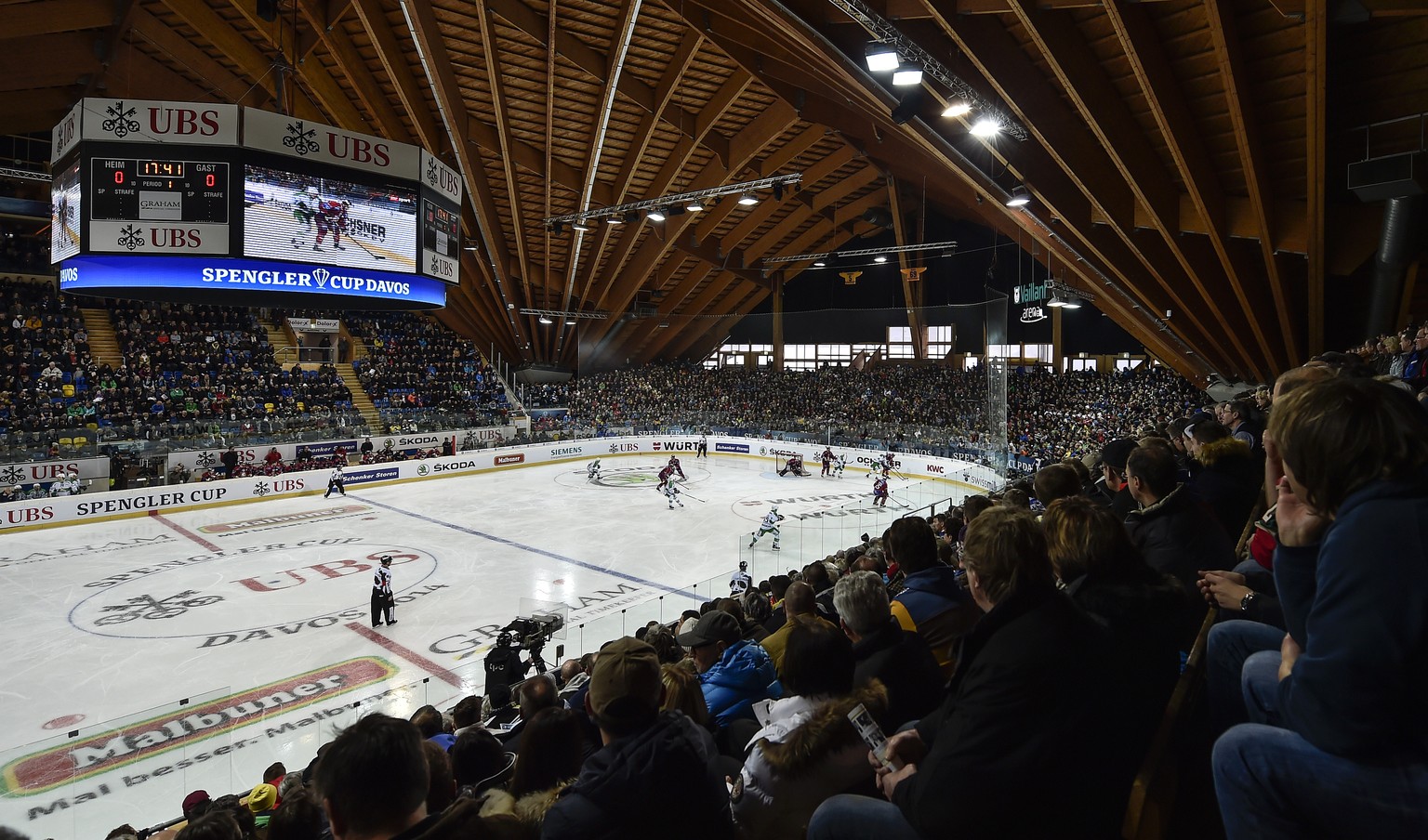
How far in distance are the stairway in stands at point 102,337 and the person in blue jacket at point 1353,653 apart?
34.2 m

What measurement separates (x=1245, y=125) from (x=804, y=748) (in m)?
9.68

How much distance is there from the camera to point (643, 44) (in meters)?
17.6

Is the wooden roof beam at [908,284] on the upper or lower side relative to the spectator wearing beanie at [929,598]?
upper

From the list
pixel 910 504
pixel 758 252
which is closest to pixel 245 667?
pixel 910 504

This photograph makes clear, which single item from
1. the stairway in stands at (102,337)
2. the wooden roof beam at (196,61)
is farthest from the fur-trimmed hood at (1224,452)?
the stairway in stands at (102,337)

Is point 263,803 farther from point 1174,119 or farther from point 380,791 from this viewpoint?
→ point 1174,119

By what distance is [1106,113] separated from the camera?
10.2 metres

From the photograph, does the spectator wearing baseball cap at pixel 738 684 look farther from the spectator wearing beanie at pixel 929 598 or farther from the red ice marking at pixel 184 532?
the red ice marking at pixel 184 532

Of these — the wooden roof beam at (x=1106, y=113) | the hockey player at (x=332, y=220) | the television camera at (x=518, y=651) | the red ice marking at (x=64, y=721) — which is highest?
the wooden roof beam at (x=1106, y=113)

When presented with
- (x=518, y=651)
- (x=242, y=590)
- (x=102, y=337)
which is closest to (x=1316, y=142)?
(x=518, y=651)

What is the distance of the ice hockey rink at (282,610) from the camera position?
643 centimetres

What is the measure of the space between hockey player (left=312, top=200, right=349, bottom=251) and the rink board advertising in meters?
0.01

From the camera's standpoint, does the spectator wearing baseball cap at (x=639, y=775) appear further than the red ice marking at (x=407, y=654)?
No

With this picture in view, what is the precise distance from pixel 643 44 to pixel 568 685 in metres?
16.3
